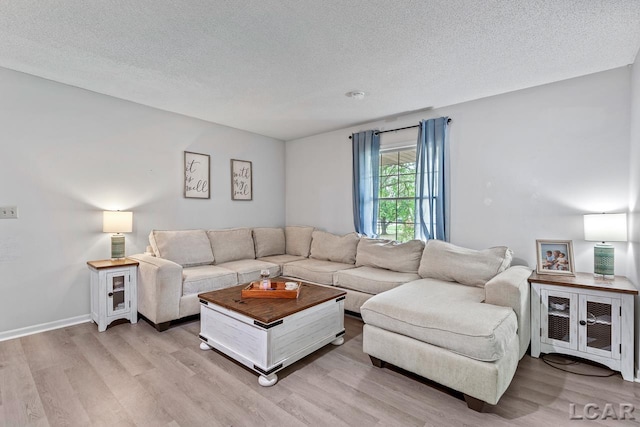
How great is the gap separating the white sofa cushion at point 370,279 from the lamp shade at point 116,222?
2366mm

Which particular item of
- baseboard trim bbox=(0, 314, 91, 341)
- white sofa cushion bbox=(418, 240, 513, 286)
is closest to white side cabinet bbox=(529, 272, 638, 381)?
white sofa cushion bbox=(418, 240, 513, 286)

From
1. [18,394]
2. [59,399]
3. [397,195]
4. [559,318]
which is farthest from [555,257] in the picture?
[18,394]

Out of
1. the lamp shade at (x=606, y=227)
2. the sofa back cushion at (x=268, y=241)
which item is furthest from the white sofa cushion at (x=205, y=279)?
the lamp shade at (x=606, y=227)

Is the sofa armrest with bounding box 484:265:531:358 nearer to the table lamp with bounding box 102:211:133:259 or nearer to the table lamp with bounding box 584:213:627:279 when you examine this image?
the table lamp with bounding box 584:213:627:279

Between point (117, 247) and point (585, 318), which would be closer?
point (585, 318)

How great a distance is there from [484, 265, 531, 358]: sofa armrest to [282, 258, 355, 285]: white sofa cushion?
176 centimetres

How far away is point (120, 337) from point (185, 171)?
7.00ft

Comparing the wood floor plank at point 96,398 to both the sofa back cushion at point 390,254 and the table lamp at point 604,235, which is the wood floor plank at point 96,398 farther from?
the table lamp at point 604,235

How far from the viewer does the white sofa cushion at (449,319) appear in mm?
1764

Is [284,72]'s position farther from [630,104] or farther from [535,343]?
[535,343]

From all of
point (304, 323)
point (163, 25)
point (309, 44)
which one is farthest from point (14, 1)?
point (304, 323)

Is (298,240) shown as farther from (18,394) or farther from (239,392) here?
(18,394)

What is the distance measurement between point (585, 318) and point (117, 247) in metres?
4.33

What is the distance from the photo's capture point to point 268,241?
461cm
